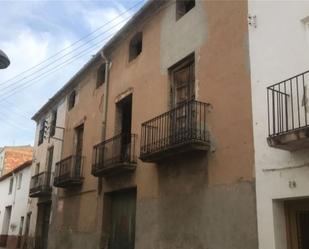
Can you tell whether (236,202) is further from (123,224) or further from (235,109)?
(123,224)

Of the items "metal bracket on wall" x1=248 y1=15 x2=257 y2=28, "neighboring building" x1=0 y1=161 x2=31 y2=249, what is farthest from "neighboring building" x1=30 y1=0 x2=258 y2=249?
"neighboring building" x1=0 y1=161 x2=31 y2=249

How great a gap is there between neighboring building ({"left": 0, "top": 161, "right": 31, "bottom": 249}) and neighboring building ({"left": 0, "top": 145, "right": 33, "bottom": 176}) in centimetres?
844

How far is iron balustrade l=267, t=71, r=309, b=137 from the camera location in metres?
7.31

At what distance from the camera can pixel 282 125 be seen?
7.57 meters

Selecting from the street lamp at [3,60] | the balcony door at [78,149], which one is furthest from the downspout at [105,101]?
the street lamp at [3,60]

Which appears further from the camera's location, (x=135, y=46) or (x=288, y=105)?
(x=135, y=46)

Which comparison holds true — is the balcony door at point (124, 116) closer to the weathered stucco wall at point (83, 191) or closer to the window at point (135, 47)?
the weathered stucco wall at point (83, 191)

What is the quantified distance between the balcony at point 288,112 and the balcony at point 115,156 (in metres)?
5.43

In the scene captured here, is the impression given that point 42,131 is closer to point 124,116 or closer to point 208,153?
point 124,116

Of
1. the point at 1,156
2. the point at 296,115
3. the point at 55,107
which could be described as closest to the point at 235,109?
the point at 296,115

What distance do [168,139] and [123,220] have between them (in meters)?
3.98

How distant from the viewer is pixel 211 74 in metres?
9.96

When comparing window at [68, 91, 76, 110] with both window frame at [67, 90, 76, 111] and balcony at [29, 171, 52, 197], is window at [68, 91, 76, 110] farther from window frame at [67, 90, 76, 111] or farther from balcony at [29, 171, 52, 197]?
balcony at [29, 171, 52, 197]

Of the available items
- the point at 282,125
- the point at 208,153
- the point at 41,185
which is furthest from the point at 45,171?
the point at 282,125
